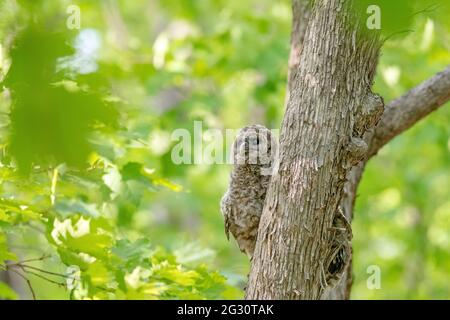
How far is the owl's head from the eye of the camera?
2930 millimetres

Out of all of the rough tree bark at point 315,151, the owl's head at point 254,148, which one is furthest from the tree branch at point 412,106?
the rough tree bark at point 315,151

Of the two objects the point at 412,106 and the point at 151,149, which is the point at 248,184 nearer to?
the point at 412,106

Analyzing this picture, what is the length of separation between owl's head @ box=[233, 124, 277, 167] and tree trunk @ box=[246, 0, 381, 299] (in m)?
0.55

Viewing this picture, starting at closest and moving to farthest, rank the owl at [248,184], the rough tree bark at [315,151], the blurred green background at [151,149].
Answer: the blurred green background at [151,149] < the rough tree bark at [315,151] < the owl at [248,184]

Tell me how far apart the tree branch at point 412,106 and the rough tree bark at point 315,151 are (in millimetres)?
1033

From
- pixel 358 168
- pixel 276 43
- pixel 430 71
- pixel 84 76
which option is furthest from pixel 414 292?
pixel 84 76

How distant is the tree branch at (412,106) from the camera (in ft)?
10.8

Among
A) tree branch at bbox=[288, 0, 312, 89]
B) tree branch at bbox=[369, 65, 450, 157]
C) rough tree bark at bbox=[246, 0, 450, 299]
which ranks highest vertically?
tree branch at bbox=[288, 0, 312, 89]

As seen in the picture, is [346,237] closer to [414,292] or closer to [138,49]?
[138,49]

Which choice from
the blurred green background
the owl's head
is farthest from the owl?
the blurred green background

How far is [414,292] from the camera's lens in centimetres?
831

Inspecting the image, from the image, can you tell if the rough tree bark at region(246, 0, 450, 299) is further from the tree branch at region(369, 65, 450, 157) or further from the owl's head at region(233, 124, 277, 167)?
the tree branch at region(369, 65, 450, 157)

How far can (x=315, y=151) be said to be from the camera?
7.50ft

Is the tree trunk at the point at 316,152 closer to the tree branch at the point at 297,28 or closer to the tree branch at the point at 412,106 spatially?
the tree branch at the point at 412,106
